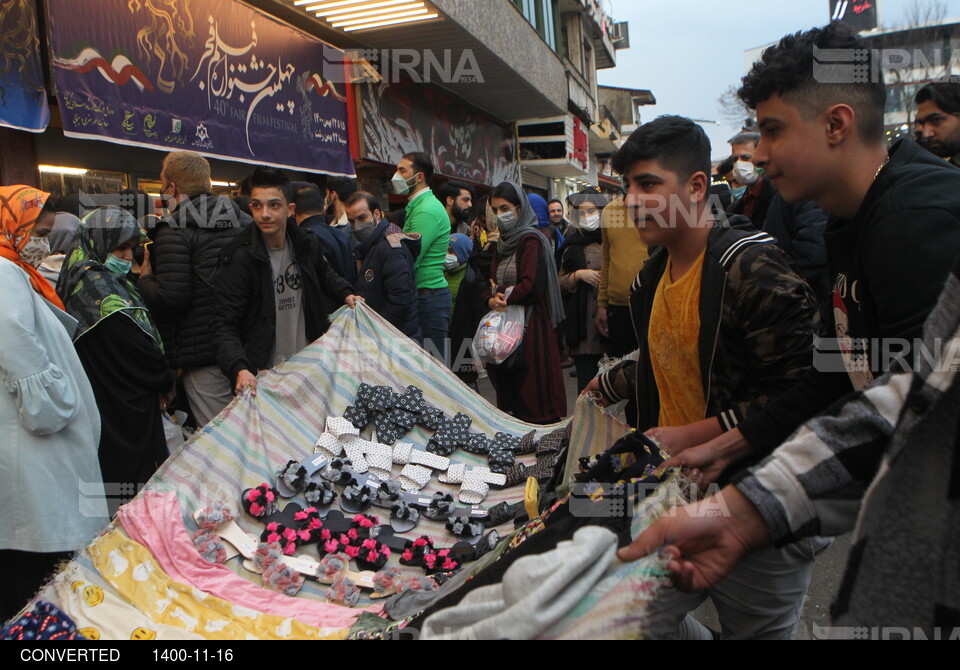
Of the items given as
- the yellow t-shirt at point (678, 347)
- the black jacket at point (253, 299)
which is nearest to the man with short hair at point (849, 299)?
the yellow t-shirt at point (678, 347)

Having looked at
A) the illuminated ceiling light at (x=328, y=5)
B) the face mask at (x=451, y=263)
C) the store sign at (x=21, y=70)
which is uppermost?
the illuminated ceiling light at (x=328, y=5)

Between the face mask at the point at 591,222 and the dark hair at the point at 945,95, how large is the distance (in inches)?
96.2

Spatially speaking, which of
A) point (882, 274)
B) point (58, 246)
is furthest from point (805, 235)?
point (58, 246)

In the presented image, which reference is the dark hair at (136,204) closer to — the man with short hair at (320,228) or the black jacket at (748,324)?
the man with short hair at (320,228)

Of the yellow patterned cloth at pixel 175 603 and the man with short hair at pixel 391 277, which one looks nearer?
the yellow patterned cloth at pixel 175 603

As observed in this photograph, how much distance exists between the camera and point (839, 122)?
155cm

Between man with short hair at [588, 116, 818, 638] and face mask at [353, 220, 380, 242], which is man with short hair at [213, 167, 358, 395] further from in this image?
man with short hair at [588, 116, 818, 638]

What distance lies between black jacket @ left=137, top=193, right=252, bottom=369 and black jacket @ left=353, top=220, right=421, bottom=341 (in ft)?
4.53

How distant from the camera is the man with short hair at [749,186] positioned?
4473mm

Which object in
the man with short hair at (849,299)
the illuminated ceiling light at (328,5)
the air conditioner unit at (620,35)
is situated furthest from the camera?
the air conditioner unit at (620,35)

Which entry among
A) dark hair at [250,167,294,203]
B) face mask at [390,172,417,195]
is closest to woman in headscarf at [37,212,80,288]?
dark hair at [250,167,294,203]

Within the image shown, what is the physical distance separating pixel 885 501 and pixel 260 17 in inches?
337

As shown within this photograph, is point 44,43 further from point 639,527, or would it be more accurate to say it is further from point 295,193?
point 639,527
